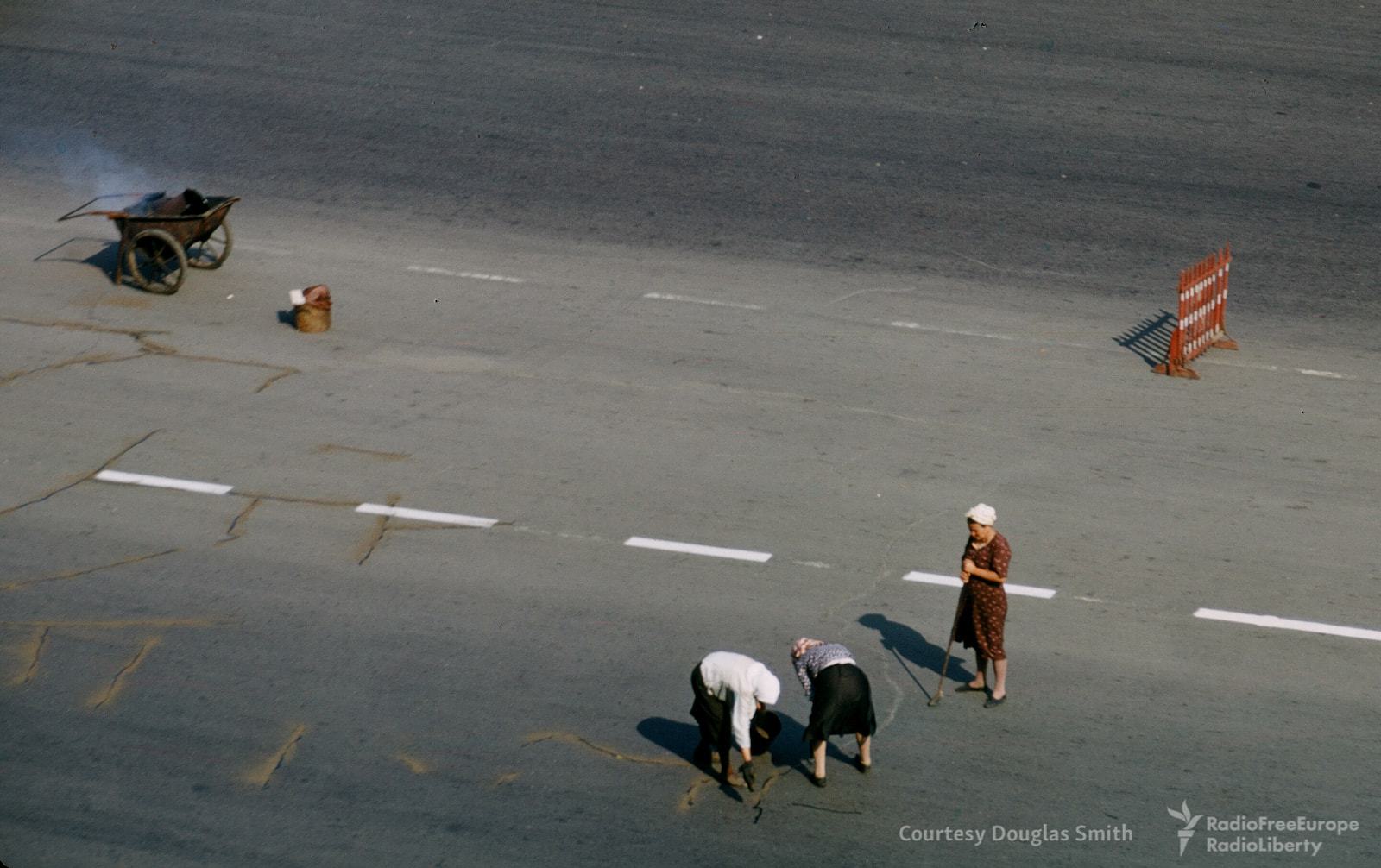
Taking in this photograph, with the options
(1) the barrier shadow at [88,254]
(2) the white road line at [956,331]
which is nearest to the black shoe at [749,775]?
(2) the white road line at [956,331]

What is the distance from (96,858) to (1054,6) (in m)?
21.5

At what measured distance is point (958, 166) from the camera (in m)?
18.2

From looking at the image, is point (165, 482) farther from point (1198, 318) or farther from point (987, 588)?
point (1198, 318)

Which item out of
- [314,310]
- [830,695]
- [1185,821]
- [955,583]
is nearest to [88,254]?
[314,310]

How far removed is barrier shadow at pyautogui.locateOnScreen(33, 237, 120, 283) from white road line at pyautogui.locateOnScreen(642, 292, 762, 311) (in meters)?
6.26

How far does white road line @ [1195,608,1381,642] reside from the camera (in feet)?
31.3

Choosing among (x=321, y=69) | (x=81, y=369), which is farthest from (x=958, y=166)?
(x=81, y=369)

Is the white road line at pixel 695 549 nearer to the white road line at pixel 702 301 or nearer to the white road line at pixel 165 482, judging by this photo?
the white road line at pixel 165 482

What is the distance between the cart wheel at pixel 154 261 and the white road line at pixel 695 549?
23.1 feet

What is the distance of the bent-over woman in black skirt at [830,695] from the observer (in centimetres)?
762

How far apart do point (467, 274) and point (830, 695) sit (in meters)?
9.13

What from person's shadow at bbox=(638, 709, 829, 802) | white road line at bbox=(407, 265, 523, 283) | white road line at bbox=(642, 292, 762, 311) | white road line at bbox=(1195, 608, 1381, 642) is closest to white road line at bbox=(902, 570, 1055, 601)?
white road line at bbox=(1195, 608, 1381, 642)

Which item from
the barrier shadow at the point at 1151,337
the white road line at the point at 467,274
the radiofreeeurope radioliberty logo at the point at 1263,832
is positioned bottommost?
the radiofreeeurope radioliberty logo at the point at 1263,832

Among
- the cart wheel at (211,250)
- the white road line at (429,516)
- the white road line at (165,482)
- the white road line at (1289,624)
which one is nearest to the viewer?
the white road line at (1289,624)
